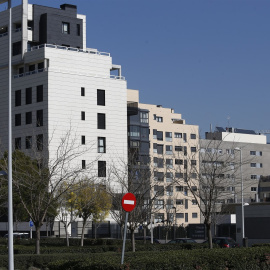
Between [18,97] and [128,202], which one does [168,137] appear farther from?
[128,202]

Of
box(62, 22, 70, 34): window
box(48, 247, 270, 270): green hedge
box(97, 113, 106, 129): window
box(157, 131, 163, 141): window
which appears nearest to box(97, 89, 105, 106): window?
box(97, 113, 106, 129): window

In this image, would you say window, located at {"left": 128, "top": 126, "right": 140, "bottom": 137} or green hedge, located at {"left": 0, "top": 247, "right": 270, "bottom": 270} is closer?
green hedge, located at {"left": 0, "top": 247, "right": 270, "bottom": 270}

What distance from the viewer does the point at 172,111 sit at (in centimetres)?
11544

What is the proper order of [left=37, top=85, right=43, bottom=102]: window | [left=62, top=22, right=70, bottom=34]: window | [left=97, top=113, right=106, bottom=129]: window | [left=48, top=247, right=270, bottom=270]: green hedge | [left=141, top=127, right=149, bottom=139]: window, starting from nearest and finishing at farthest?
[left=48, top=247, right=270, bottom=270]: green hedge → [left=37, top=85, right=43, bottom=102]: window → [left=97, top=113, right=106, bottom=129]: window → [left=62, top=22, right=70, bottom=34]: window → [left=141, top=127, right=149, bottom=139]: window

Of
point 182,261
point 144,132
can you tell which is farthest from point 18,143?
point 182,261

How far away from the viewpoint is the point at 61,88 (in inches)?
3108

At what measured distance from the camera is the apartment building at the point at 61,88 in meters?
78.4

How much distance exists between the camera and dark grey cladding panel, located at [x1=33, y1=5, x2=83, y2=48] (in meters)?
83.2

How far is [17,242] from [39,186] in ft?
60.0

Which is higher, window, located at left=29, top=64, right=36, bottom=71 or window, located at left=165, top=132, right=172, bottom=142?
window, located at left=29, top=64, right=36, bottom=71

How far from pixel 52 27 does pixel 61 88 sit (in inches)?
358

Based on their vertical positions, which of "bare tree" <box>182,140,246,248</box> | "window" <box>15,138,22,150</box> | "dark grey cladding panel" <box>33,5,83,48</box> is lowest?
"bare tree" <box>182,140,246,248</box>

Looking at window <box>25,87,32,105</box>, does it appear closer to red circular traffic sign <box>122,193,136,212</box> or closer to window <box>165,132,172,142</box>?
window <box>165,132,172,142</box>

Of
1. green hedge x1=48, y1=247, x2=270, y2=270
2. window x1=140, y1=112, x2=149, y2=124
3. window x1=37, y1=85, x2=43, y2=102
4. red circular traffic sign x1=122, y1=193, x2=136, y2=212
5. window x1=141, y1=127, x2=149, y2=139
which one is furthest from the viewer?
window x1=140, y1=112, x2=149, y2=124
